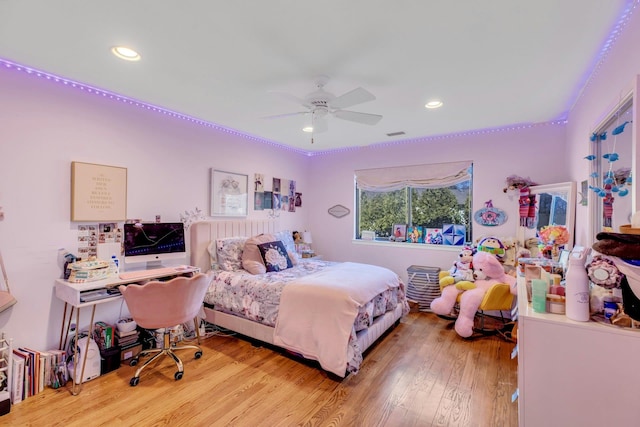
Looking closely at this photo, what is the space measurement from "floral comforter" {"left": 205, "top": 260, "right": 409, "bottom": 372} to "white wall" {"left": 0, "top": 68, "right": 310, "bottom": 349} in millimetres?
957

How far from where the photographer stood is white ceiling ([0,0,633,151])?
61.5 inches

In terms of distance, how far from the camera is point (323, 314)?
245cm

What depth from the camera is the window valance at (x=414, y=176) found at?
4031 millimetres

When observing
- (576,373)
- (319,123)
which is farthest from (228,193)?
(576,373)

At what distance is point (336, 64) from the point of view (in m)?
2.11

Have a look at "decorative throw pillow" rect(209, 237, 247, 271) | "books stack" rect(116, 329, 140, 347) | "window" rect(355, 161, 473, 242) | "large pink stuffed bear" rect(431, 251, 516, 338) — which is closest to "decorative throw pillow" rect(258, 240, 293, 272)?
"decorative throw pillow" rect(209, 237, 247, 271)

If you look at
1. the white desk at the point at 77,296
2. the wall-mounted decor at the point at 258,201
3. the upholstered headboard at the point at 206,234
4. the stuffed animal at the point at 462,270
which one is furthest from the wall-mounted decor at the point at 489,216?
the white desk at the point at 77,296

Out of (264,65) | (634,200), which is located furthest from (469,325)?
(264,65)

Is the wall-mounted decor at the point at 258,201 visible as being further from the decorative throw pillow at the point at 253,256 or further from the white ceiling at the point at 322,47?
the white ceiling at the point at 322,47

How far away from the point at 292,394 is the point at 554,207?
3.20 m

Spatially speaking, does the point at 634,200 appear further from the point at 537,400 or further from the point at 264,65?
the point at 264,65

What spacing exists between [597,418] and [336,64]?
7.80 feet

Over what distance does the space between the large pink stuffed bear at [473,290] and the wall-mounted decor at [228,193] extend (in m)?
2.81

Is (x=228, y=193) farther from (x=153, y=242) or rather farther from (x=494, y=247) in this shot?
(x=494, y=247)
